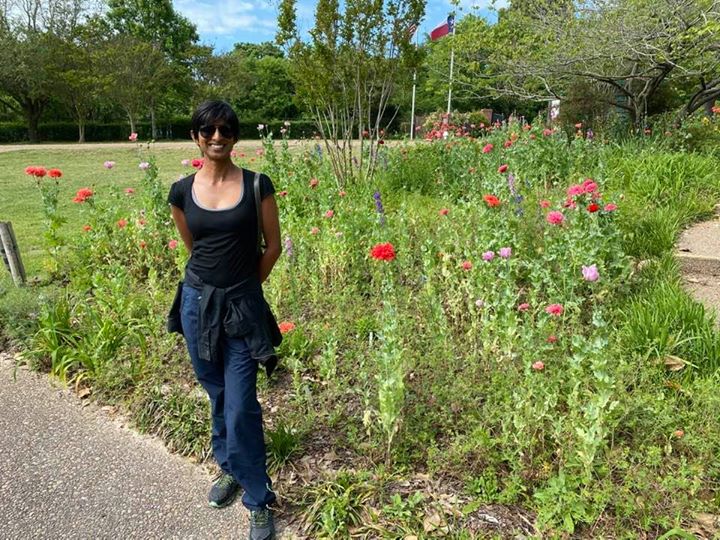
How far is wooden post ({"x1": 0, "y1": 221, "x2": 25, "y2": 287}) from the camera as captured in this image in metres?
4.12

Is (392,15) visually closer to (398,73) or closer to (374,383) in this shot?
(398,73)

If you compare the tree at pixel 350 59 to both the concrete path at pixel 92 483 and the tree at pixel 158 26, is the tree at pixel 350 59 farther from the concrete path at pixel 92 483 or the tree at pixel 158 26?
the tree at pixel 158 26

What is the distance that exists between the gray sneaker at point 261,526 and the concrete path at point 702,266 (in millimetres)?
3183

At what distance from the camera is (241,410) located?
198cm

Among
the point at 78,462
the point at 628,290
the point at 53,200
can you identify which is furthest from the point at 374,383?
the point at 53,200

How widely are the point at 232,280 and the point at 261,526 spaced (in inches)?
39.2

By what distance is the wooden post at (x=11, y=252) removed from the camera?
13.5ft

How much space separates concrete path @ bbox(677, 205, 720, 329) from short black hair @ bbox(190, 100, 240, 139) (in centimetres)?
332

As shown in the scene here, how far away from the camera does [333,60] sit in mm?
6137

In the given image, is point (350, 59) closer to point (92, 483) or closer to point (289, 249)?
point (289, 249)

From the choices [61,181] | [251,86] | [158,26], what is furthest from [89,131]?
[61,181]

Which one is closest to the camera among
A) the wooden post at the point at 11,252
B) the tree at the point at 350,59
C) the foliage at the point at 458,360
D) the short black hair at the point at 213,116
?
the short black hair at the point at 213,116

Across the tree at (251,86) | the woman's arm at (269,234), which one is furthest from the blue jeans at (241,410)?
the tree at (251,86)

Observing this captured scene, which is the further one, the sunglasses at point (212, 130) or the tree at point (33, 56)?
the tree at point (33, 56)
